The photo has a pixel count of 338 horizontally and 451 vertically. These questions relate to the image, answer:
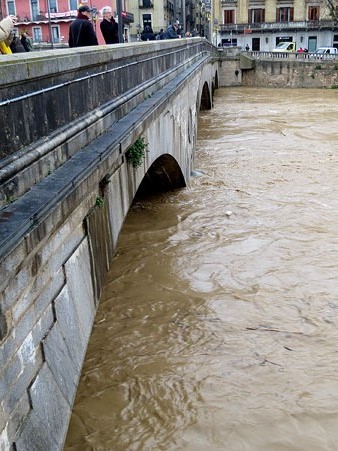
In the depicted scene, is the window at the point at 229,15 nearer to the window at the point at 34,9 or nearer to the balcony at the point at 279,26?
the balcony at the point at 279,26

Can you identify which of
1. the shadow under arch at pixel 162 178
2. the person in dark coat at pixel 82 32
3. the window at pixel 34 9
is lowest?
the shadow under arch at pixel 162 178

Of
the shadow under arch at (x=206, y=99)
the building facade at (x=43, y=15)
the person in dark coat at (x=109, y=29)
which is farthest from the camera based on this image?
the building facade at (x=43, y=15)

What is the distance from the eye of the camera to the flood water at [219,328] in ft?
16.8

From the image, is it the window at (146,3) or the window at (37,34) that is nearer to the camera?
the window at (37,34)

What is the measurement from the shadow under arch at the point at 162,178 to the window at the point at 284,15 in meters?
50.1

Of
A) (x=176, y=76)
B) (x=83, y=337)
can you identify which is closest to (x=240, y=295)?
(x=83, y=337)

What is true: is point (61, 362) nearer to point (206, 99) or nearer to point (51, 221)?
point (51, 221)

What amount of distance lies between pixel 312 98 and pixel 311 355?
96.2 feet

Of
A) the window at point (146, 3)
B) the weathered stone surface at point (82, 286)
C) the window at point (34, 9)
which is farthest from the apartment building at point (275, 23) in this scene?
the weathered stone surface at point (82, 286)

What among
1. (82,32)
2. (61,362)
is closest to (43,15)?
(82,32)

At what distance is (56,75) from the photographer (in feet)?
12.6

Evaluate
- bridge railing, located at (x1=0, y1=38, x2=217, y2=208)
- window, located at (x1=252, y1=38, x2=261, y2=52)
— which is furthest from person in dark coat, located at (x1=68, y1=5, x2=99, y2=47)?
window, located at (x1=252, y1=38, x2=261, y2=52)

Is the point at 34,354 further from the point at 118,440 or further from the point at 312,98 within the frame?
the point at 312,98

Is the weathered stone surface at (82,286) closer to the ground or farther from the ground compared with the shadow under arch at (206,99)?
farther from the ground
